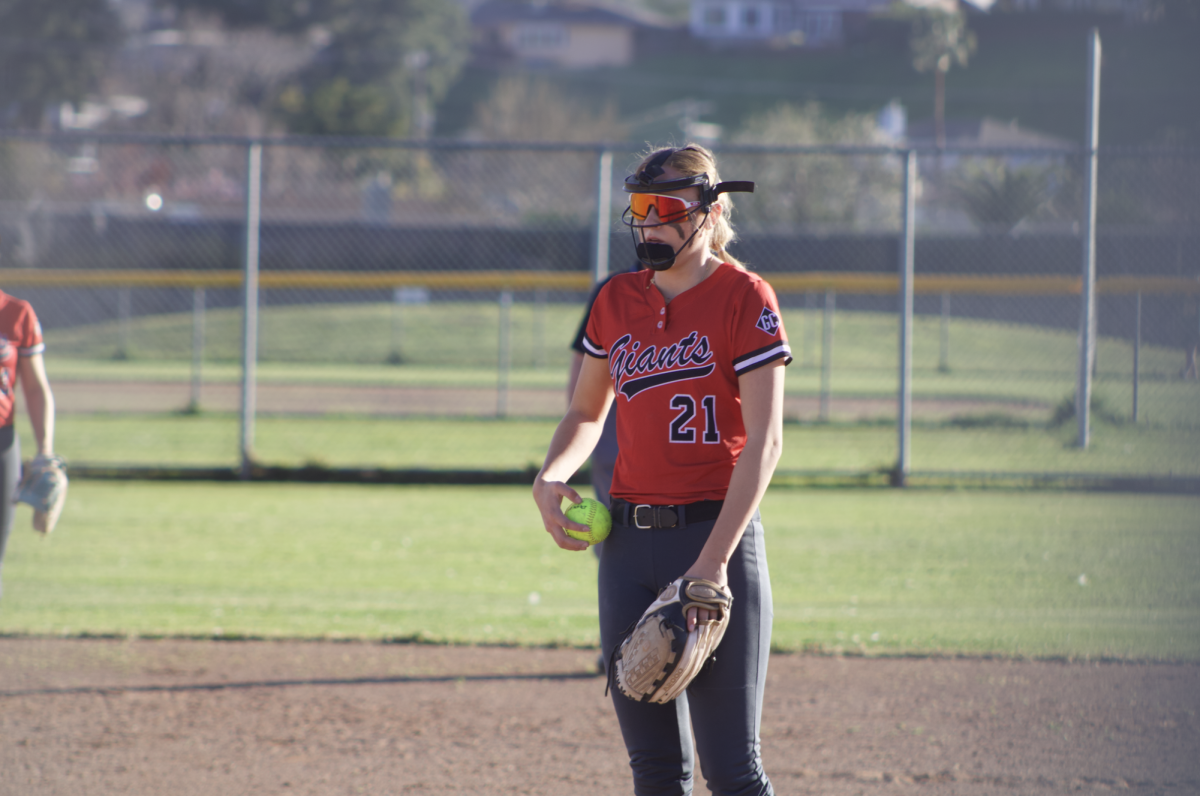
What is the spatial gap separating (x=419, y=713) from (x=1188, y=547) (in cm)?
566

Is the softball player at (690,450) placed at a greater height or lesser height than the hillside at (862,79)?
lesser

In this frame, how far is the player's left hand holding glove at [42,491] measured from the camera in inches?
174

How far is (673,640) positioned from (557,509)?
0.47 meters

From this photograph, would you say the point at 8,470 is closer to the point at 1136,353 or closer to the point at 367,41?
the point at 1136,353

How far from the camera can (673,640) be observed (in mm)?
2555

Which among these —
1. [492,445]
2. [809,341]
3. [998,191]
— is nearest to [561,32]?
[998,191]

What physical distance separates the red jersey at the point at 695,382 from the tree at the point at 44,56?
48635 mm

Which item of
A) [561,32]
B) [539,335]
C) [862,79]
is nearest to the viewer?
[539,335]

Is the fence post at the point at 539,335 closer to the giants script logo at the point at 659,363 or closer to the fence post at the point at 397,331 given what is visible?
the fence post at the point at 397,331

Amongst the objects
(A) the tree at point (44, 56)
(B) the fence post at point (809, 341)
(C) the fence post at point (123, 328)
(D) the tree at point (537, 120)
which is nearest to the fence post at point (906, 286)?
(B) the fence post at point (809, 341)

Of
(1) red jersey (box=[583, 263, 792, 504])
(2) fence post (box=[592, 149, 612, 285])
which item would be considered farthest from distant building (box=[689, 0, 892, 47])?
(1) red jersey (box=[583, 263, 792, 504])

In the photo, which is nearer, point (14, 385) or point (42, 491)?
point (42, 491)

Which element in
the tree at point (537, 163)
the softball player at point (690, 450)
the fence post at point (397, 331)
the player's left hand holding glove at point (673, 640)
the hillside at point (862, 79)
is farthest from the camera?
the hillside at point (862, 79)

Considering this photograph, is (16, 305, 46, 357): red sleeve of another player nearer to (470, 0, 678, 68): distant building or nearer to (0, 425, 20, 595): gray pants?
(0, 425, 20, 595): gray pants
